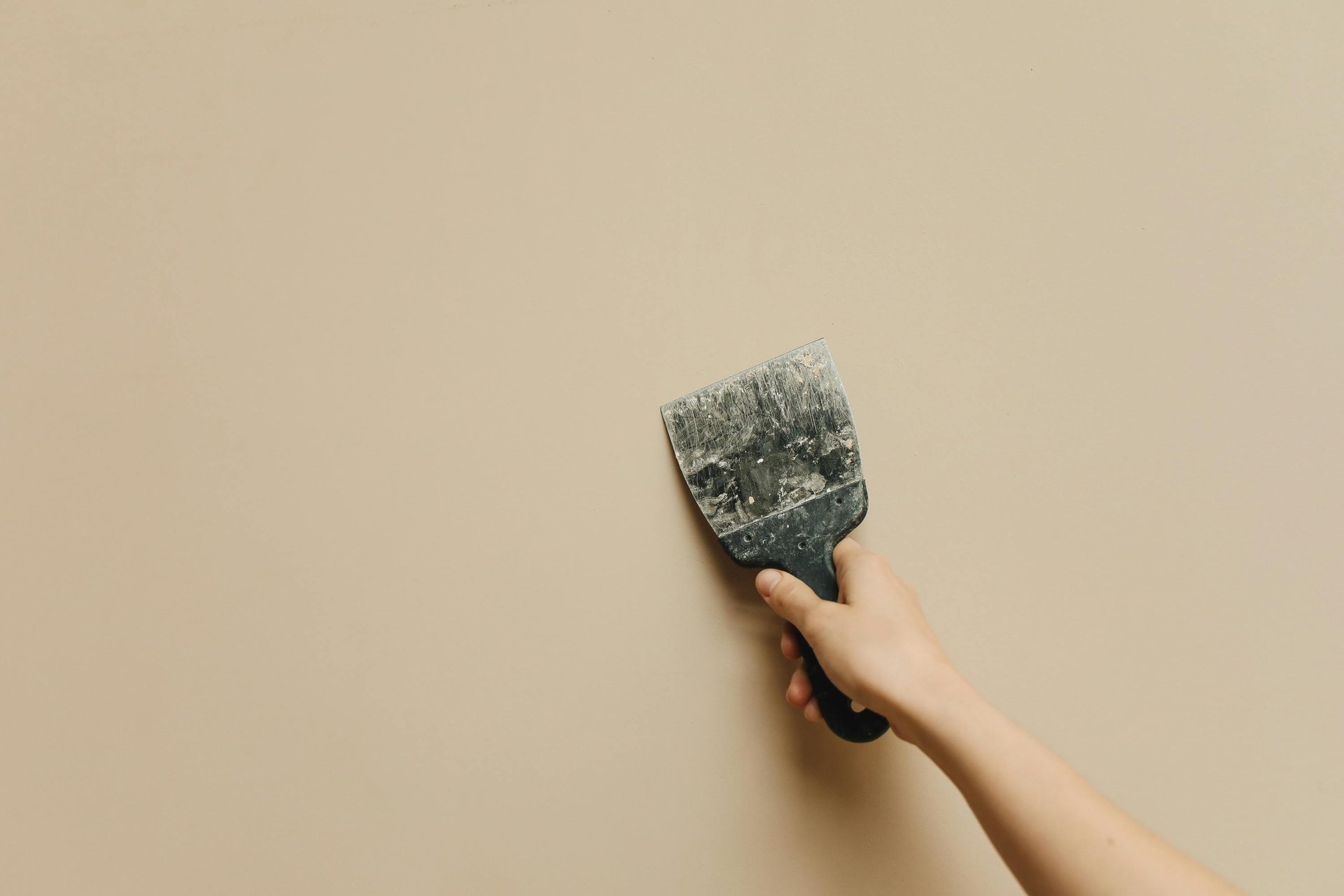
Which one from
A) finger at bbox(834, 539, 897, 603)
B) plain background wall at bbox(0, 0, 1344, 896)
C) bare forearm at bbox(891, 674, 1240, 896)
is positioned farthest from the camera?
plain background wall at bbox(0, 0, 1344, 896)

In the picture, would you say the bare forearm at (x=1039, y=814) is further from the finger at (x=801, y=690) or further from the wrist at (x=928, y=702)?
the finger at (x=801, y=690)

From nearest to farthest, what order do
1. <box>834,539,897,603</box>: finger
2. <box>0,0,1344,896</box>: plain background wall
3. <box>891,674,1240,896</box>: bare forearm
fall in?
1. <box>891,674,1240,896</box>: bare forearm
2. <box>834,539,897,603</box>: finger
3. <box>0,0,1344,896</box>: plain background wall

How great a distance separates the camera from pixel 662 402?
39.7 inches

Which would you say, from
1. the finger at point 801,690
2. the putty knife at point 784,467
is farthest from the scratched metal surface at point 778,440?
the finger at point 801,690

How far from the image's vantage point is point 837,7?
993mm

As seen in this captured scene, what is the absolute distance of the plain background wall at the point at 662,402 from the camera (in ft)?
3.28

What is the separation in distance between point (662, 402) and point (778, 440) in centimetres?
16

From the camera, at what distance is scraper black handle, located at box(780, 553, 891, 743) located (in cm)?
90

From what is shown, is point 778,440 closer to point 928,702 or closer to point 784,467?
point 784,467

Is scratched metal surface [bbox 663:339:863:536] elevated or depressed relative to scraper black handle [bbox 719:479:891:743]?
elevated

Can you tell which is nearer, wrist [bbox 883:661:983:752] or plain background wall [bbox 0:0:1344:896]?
wrist [bbox 883:661:983:752]

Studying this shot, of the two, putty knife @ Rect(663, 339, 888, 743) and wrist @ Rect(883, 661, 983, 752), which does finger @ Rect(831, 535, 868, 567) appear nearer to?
putty knife @ Rect(663, 339, 888, 743)

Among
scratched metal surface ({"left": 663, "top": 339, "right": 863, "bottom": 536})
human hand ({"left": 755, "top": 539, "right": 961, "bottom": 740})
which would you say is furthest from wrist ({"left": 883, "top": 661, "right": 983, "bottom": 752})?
scratched metal surface ({"left": 663, "top": 339, "right": 863, "bottom": 536})

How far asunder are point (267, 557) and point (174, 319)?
33cm
